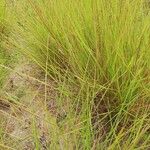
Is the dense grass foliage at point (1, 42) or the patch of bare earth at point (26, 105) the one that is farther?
the dense grass foliage at point (1, 42)

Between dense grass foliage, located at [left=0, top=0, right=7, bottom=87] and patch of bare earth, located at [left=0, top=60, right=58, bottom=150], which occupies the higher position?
dense grass foliage, located at [left=0, top=0, right=7, bottom=87]

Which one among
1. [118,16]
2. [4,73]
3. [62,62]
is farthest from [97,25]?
[4,73]

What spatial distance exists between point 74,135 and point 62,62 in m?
0.40

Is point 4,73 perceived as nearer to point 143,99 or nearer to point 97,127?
point 97,127

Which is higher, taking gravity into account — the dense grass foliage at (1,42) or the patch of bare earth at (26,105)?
the dense grass foliage at (1,42)

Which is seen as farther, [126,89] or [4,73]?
[4,73]

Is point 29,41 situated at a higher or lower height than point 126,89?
higher

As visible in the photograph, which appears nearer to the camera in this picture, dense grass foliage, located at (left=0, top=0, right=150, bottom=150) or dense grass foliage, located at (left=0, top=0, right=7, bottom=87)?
dense grass foliage, located at (left=0, top=0, right=150, bottom=150)

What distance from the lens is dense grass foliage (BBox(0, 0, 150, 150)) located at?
1.17m

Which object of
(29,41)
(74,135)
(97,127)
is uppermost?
(29,41)

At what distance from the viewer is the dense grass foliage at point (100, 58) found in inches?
46.1

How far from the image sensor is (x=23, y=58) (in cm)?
152

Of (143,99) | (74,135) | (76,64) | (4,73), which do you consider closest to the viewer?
(74,135)

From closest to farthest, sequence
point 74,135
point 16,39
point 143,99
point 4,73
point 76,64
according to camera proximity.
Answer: point 74,135 → point 143,99 → point 76,64 → point 4,73 → point 16,39
